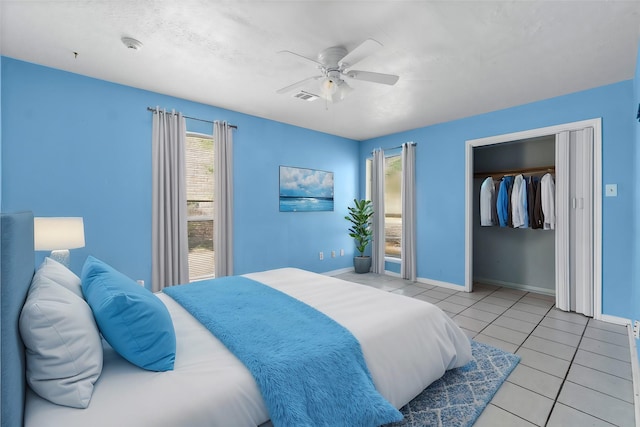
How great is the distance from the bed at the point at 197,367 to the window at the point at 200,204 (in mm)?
1838

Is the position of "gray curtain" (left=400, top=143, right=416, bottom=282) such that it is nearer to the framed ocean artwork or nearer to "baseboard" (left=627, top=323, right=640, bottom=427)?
the framed ocean artwork

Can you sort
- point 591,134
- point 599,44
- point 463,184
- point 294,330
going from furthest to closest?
point 463,184
point 591,134
point 599,44
point 294,330

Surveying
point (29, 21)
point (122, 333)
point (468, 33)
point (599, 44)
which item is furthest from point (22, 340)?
point (599, 44)

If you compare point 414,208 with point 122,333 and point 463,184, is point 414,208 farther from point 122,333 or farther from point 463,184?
point 122,333

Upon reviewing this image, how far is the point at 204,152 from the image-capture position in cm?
379

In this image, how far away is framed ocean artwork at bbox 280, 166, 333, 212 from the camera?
4.54m

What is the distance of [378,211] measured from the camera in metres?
5.41

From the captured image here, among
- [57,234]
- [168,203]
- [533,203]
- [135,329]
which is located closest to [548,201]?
[533,203]

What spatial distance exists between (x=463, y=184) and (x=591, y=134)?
1.46m

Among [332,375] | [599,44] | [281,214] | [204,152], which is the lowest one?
[332,375]

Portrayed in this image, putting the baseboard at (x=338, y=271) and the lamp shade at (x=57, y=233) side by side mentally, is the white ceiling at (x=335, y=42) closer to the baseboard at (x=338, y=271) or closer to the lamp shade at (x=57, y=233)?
the lamp shade at (x=57, y=233)

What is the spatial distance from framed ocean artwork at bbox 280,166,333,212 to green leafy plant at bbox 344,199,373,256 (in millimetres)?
513

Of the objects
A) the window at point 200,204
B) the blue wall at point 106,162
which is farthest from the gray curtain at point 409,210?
the window at point 200,204

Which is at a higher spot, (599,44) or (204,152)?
(599,44)
